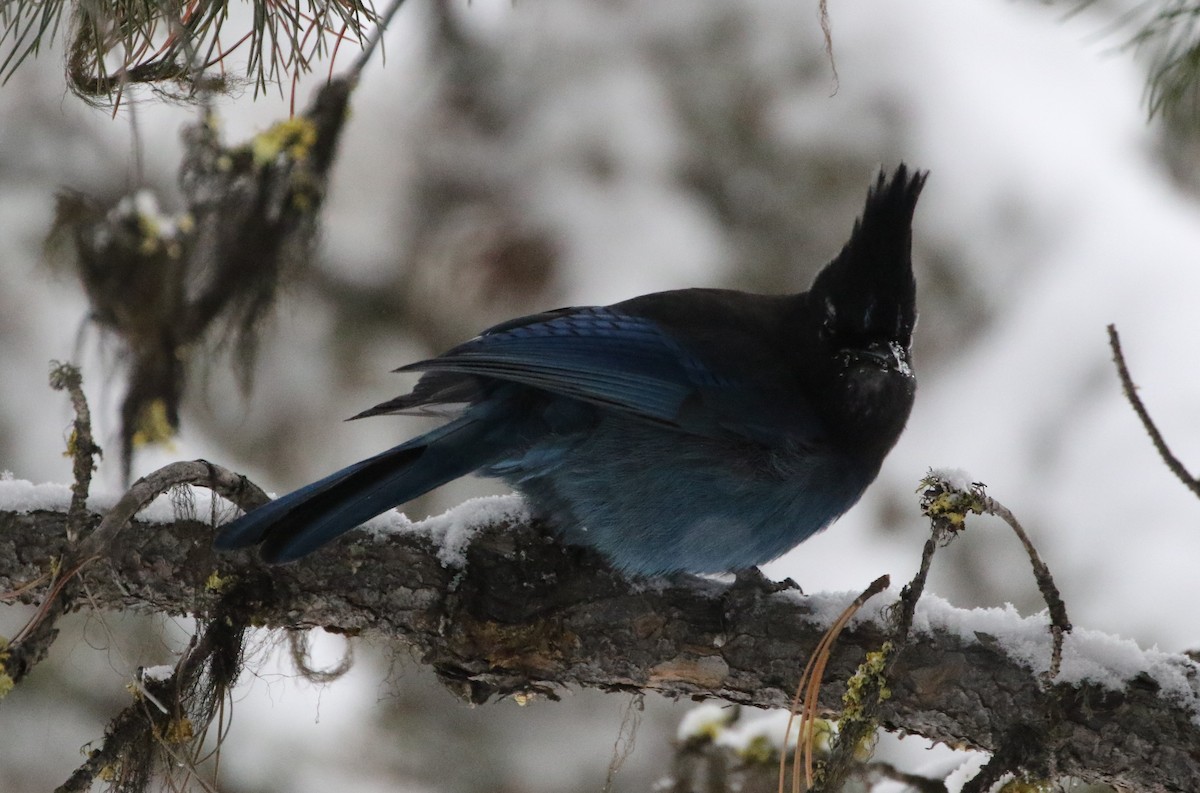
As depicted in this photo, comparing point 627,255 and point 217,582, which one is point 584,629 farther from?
point 627,255

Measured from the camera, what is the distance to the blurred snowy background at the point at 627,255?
4973 mm

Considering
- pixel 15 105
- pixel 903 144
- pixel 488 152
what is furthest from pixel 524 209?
pixel 15 105

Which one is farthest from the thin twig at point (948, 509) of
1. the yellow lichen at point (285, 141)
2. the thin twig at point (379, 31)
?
the yellow lichen at point (285, 141)

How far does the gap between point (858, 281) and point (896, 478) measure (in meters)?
2.34

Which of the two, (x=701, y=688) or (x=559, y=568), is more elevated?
(x=559, y=568)

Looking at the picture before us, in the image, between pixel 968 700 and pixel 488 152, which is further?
pixel 488 152

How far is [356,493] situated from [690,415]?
84cm

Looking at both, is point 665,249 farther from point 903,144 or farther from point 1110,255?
point 1110,255

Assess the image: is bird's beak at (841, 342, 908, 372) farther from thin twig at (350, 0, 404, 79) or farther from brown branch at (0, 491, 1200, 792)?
thin twig at (350, 0, 404, 79)

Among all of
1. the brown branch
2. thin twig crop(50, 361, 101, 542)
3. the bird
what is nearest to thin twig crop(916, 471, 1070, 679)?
the brown branch

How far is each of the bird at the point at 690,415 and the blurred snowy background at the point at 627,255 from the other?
2000 mm

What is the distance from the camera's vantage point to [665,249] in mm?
5223

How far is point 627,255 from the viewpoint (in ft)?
16.9

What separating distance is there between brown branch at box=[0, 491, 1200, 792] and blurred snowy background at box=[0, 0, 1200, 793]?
2.38m
